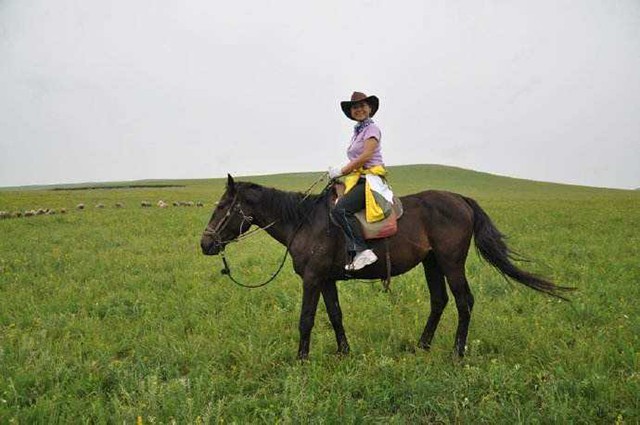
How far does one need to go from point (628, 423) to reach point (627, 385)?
23.7 inches

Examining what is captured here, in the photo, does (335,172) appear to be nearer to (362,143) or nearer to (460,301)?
(362,143)

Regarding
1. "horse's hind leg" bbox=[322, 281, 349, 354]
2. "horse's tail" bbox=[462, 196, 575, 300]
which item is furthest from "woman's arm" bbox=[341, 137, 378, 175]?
"horse's tail" bbox=[462, 196, 575, 300]

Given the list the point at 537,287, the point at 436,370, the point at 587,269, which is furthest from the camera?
the point at 587,269

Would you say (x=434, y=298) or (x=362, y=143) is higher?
(x=362, y=143)

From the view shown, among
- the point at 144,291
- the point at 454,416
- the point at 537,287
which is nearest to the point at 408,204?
the point at 537,287

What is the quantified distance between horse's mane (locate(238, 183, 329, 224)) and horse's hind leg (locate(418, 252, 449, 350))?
2.07 metres

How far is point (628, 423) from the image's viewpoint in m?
4.28

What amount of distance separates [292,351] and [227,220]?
89.3 inches

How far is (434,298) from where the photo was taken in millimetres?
6953

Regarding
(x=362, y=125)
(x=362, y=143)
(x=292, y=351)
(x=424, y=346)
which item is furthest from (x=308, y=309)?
(x=362, y=125)

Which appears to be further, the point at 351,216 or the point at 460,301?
the point at 460,301

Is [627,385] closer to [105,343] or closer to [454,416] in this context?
[454,416]

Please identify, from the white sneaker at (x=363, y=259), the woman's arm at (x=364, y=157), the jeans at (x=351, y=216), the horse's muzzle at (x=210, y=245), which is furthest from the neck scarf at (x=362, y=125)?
the horse's muzzle at (x=210, y=245)

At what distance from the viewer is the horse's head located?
21.8 ft
